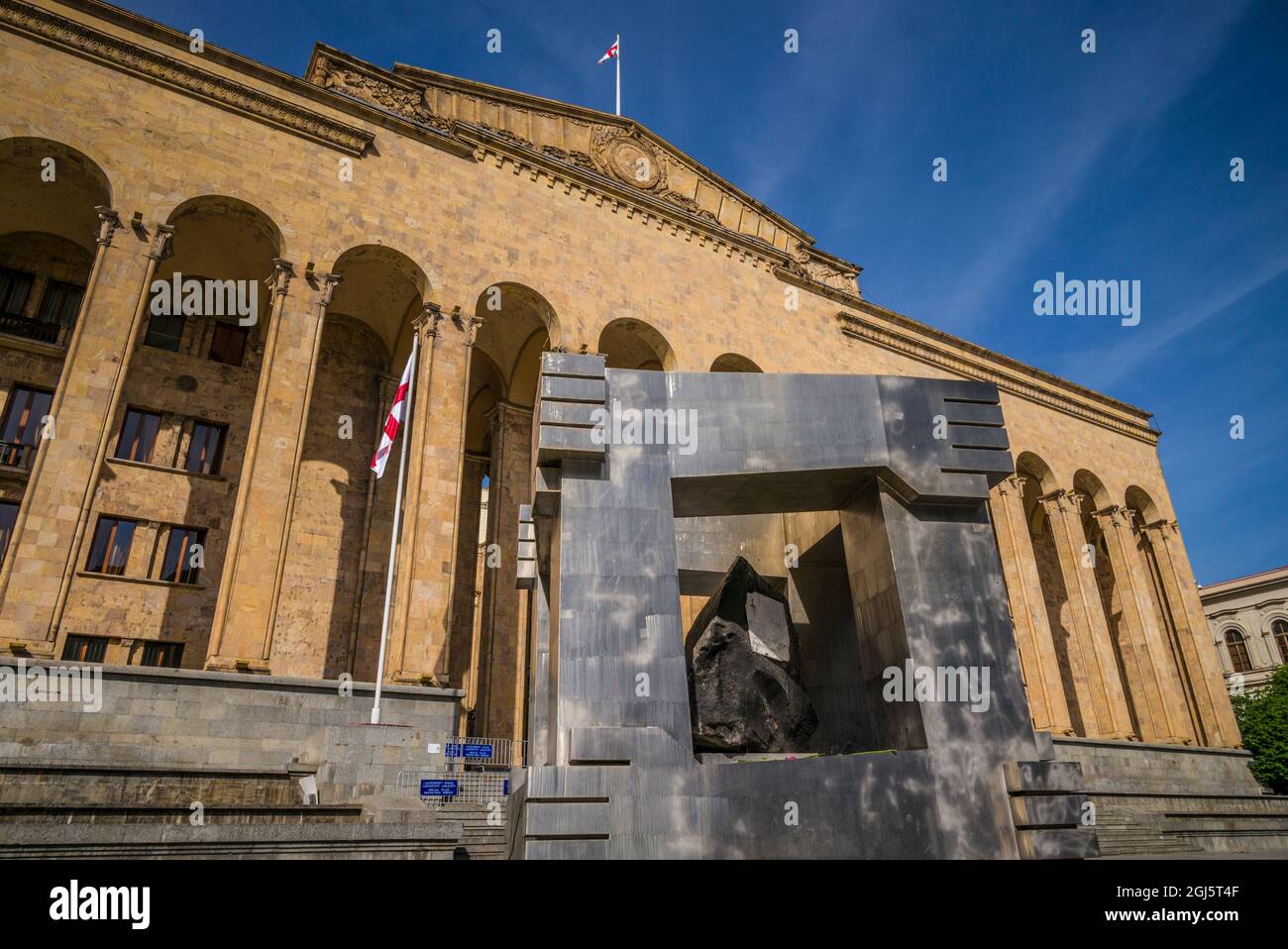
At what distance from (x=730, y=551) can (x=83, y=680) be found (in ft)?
36.9

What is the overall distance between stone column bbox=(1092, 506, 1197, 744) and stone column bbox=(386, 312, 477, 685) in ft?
92.2

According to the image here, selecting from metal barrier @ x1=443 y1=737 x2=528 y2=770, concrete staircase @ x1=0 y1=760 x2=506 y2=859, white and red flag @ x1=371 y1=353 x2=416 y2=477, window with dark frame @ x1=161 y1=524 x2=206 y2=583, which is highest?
white and red flag @ x1=371 y1=353 x2=416 y2=477

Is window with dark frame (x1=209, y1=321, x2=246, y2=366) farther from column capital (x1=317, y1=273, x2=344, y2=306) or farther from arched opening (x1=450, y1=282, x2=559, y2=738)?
arched opening (x1=450, y1=282, x2=559, y2=738)

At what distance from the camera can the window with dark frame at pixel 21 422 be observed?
18766 mm

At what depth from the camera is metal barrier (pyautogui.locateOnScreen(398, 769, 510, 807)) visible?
41.6 ft

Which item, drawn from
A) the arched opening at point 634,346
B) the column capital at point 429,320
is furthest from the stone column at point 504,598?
the column capital at point 429,320

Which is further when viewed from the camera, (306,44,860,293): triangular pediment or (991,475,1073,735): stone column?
(991,475,1073,735): stone column

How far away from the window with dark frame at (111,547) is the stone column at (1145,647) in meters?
35.2

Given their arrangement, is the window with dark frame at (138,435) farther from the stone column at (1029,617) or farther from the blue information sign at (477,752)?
the stone column at (1029,617)

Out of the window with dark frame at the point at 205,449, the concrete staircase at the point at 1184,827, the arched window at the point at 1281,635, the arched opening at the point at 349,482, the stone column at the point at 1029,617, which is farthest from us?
the arched window at the point at 1281,635

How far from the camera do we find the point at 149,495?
20109 mm

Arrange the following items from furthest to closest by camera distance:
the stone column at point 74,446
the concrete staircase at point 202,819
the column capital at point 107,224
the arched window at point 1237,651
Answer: the arched window at point 1237,651, the column capital at point 107,224, the stone column at point 74,446, the concrete staircase at point 202,819

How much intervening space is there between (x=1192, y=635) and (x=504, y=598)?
→ 1140 inches

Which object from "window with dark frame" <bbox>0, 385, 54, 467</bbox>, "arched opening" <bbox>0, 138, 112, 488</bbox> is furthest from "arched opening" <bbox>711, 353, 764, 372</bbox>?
"window with dark frame" <bbox>0, 385, 54, 467</bbox>
